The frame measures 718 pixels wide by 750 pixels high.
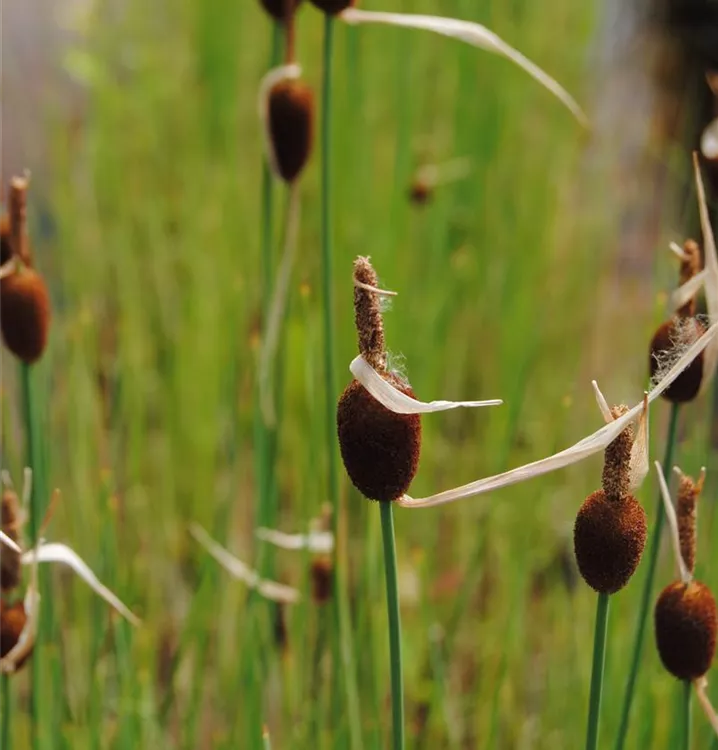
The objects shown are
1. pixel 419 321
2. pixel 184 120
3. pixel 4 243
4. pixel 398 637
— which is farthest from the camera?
pixel 184 120

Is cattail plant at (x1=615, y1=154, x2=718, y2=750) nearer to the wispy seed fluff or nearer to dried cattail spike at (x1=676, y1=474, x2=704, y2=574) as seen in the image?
dried cattail spike at (x1=676, y1=474, x2=704, y2=574)

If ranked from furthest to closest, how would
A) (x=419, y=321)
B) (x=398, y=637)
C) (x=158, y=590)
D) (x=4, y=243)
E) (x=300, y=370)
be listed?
(x=300, y=370) → (x=419, y=321) → (x=158, y=590) → (x=4, y=243) → (x=398, y=637)

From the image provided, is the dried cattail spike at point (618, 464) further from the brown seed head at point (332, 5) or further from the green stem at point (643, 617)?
the brown seed head at point (332, 5)

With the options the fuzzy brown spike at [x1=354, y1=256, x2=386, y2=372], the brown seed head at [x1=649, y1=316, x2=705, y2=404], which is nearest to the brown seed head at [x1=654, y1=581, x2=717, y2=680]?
the brown seed head at [x1=649, y1=316, x2=705, y2=404]

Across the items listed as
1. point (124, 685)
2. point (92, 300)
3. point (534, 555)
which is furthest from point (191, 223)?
point (124, 685)

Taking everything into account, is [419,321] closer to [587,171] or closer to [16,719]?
[16,719]

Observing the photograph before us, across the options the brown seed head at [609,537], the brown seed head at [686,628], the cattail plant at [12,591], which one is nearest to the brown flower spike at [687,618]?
the brown seed head at [686,628]
